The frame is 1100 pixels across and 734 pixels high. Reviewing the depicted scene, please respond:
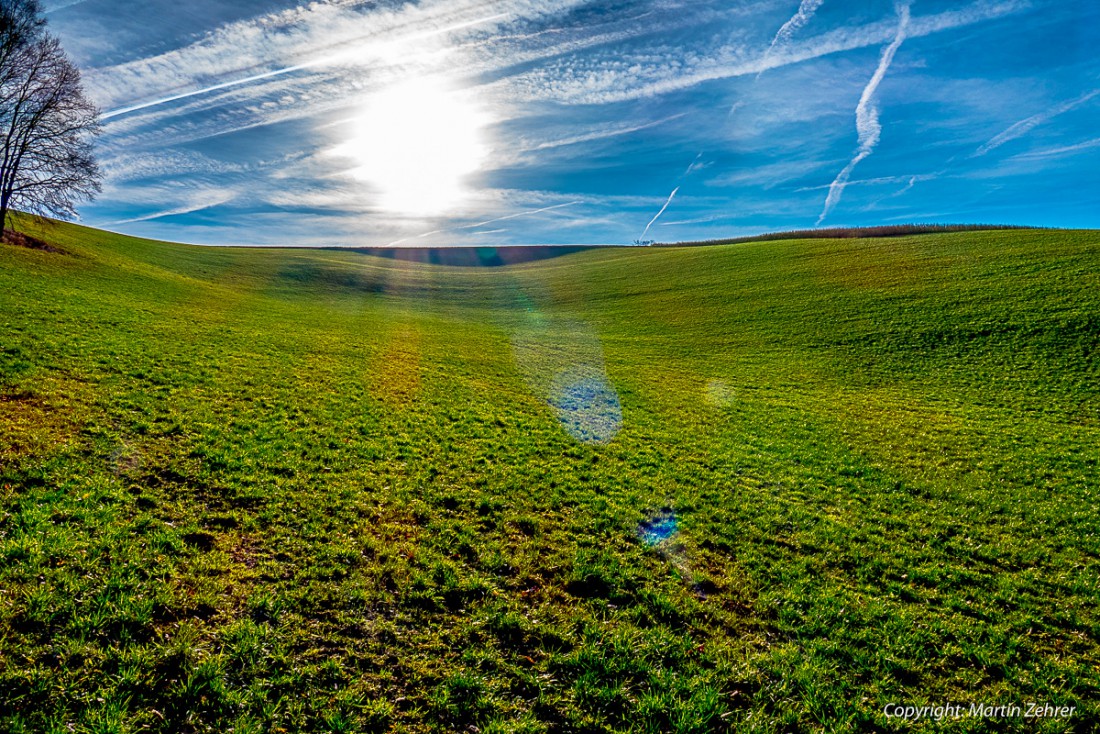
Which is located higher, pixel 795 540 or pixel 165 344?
pixel 165 344

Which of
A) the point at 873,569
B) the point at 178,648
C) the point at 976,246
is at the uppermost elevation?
the point at 976,246

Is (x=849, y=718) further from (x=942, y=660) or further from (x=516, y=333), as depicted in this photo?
(x=516, y=333)

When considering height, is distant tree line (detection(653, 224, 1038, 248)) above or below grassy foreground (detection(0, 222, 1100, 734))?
above

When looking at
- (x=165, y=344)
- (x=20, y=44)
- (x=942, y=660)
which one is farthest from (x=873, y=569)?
(x=20, y=44)

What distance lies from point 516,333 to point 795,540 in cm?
3256

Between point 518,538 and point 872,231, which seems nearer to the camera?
point 518,538

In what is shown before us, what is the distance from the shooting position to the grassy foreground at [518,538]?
22.0ft

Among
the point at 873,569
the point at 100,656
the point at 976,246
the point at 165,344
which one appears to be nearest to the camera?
the point at 100,656

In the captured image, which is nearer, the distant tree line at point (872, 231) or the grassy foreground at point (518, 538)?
the grassy foreground at point (518, 538)

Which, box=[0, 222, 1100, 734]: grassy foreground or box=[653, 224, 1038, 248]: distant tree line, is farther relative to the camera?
box=[653, 224, 1038, 248]: distant tree line

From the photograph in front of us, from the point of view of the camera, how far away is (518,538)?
1086cm

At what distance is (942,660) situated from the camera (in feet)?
26.0

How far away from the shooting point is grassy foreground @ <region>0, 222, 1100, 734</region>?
6.69m

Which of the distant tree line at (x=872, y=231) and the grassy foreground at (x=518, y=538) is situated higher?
the distant tree line at (x=872, y=231)
